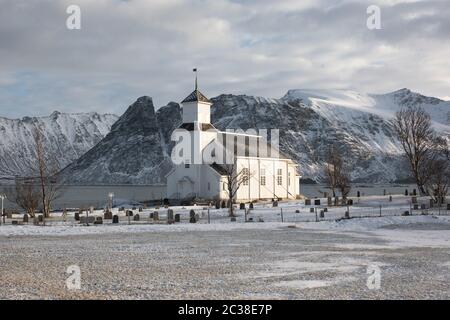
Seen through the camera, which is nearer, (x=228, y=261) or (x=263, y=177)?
(x=228, y=261)

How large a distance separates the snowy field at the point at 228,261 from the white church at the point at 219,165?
31.1 metres

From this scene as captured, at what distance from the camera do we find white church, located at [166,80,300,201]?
64.2 m

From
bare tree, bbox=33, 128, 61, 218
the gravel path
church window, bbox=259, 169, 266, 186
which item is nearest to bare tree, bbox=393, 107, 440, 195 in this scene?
church window, bbox=259, 169, 266, 186

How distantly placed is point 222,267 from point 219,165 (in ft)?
159

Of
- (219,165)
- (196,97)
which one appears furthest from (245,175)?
(196,97)

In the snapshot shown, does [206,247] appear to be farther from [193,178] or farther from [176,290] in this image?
[193,178]

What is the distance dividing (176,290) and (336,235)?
53.0 feet

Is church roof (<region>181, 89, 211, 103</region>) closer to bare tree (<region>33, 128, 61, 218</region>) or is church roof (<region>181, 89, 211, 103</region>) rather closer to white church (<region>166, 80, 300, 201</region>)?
white church (<region>166, 80, 300, 201</region>)

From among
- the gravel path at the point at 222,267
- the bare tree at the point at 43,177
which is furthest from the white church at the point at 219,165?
the gravel path at the point at 222,267

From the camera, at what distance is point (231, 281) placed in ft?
47.7

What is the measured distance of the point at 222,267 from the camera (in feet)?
56.1

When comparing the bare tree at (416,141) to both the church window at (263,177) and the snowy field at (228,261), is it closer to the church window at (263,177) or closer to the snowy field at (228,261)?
the church window at (263,177)

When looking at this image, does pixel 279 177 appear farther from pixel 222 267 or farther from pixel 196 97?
pixel 222 267
